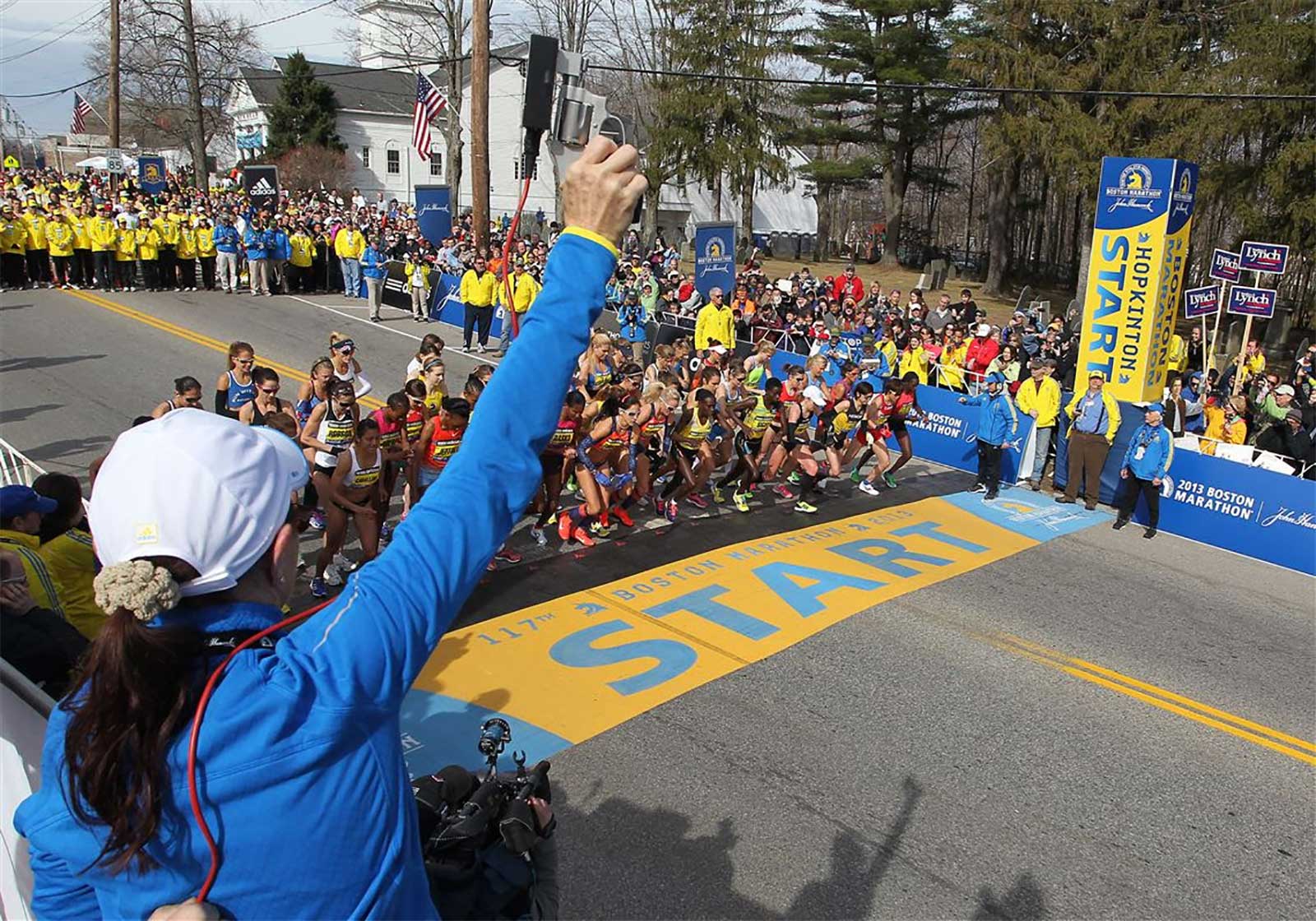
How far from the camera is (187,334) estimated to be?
17500 millimetres

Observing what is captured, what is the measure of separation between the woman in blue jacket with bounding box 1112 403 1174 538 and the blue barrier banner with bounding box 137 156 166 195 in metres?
31.5

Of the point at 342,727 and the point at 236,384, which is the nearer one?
the point at 342,727

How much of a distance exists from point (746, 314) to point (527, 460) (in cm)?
1941

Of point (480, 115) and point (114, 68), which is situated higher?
point (114, 68)

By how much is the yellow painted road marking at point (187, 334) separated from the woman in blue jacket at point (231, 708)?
13.2 m

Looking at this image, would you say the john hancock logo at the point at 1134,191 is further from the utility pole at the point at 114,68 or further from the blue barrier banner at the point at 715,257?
the utility pole at the point at 114,68

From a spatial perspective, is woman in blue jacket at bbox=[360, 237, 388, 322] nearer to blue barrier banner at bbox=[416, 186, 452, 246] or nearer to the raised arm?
blue barrier banner at bbox=[416, 186, 452, 246]

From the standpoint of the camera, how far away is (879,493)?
A: 12938mm

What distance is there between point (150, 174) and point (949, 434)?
29.8 m

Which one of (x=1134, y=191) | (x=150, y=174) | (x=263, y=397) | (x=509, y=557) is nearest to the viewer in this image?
(x=263, y=397)

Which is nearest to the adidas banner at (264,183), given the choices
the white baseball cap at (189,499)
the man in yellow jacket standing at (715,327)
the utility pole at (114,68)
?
the utility pole at (114,68)

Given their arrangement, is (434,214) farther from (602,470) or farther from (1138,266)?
(1138,266)

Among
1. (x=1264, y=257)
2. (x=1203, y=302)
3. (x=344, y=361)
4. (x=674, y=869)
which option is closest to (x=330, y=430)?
(x=344, y=361)

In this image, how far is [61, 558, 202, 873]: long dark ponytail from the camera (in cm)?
129
